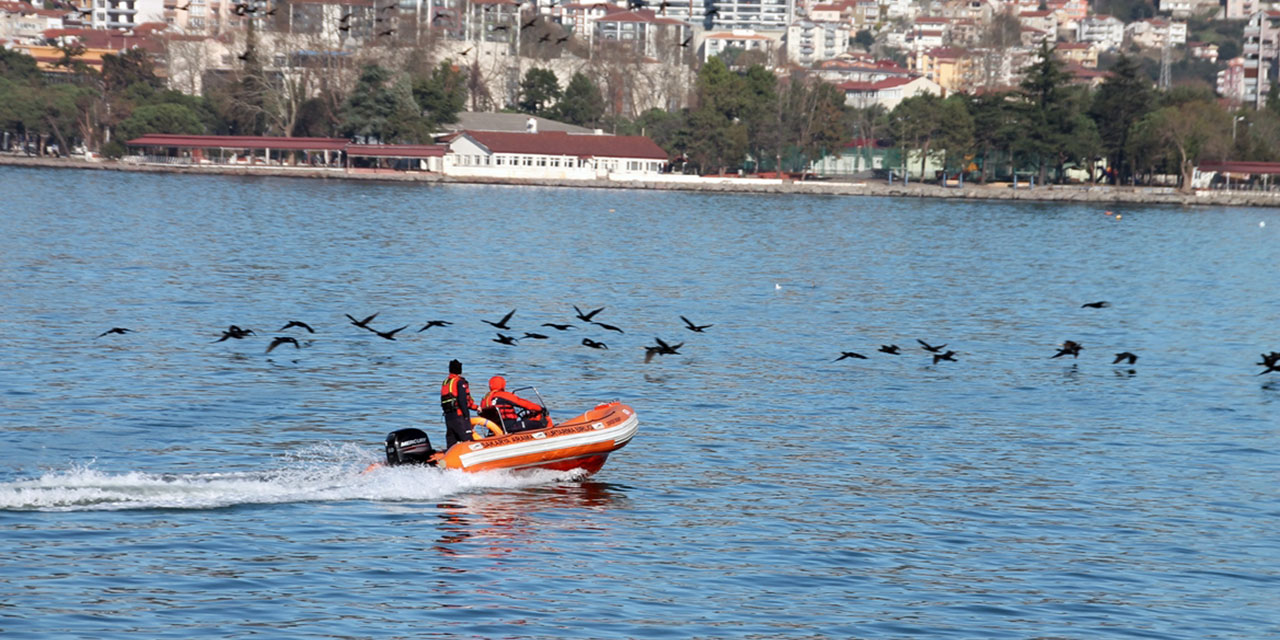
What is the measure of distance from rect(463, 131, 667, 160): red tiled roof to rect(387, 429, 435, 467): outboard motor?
11379 centimetres

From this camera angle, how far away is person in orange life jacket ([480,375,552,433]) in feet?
68.3

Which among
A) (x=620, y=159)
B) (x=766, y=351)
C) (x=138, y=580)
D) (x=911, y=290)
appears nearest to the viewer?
(x=138, y=580)

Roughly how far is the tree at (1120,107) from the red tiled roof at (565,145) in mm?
37460

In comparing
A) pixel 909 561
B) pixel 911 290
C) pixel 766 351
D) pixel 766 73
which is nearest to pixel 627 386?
pixel 766 351

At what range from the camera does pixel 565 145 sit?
134000 millimetres

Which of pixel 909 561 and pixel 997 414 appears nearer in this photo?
pixel 909 561

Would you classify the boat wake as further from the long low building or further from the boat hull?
the long low building

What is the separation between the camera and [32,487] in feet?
63.5

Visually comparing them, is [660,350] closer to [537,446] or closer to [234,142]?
[537,446]

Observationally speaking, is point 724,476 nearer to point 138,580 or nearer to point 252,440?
point 252,440

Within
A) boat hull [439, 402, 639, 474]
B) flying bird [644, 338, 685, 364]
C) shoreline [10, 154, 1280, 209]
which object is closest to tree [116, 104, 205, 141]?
shoreline [10, 154, 1280, 209]

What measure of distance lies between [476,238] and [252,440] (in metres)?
49.4

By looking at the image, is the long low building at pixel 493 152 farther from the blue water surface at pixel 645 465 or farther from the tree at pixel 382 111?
the blue water surface at pixel 645 465

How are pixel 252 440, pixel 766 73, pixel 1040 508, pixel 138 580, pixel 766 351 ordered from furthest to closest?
pixel 766 73
pixel 766 351
pixel 252 440
pixel 1040 508
pixel 138 580
